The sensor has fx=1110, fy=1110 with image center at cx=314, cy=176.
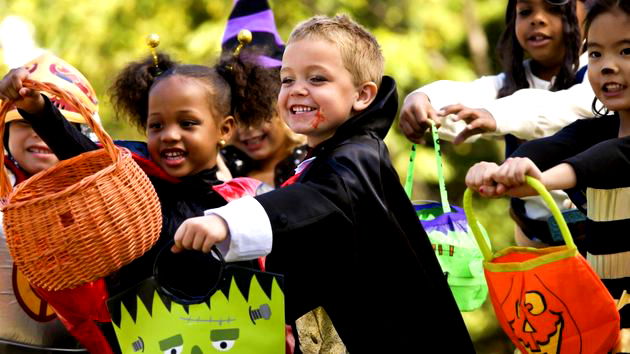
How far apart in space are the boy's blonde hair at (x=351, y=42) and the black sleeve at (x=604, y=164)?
0.84 metres

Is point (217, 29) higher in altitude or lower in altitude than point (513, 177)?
lower

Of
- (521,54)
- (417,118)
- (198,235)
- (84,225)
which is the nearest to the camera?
(198,235)

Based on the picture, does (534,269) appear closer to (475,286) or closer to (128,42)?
(475,286)

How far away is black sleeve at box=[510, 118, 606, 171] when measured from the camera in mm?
3605

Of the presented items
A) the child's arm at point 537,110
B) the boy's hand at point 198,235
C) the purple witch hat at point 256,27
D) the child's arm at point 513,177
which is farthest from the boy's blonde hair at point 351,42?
the purple witch hat at point 256,27

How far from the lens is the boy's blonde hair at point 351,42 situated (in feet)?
12.2

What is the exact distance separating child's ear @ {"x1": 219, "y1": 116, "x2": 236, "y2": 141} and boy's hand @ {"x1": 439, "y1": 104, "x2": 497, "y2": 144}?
101 cm

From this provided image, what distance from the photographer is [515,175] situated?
3.10 metres

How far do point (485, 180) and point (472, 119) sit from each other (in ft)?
3.18

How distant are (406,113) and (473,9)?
24.3 feet

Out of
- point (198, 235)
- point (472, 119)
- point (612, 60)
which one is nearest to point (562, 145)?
point (612, 60)

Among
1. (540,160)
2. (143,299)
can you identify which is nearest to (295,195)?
(143,299)

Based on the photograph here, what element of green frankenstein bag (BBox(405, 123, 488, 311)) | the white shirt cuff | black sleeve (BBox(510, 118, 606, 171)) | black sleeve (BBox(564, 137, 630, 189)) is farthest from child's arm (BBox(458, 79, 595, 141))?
the white shirt cuff

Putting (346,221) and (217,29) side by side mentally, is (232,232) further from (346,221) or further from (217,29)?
(217,29)
